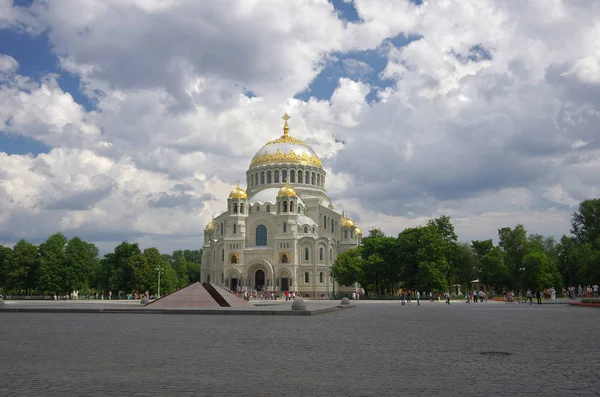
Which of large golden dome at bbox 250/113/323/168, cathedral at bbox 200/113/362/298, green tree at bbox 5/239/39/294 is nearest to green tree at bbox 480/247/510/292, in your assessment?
cathedral at bbox 200/113/362/298

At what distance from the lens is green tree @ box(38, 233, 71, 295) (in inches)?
2576

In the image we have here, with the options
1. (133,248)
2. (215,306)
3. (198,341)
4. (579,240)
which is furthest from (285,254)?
(198,341)

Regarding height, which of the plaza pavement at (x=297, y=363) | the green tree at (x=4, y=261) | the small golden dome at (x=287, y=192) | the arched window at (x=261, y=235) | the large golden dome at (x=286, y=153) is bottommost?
the plaza pavement at (x=297, y=363)

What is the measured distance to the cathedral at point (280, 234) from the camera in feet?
258

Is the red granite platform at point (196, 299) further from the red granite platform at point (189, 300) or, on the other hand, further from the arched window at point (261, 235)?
the arched window at point (261, 235)

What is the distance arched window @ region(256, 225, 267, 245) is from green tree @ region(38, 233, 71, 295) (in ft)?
87.4

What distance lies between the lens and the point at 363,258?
222ft

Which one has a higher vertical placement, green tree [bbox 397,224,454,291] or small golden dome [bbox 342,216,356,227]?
small golden dome [bbox 342,216,356,227]

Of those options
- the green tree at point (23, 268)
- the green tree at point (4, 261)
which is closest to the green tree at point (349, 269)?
the green tree at point (23, 268)

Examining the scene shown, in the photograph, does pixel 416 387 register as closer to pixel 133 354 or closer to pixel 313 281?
pixel 133 354

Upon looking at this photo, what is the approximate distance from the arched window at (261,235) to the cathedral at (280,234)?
15 cm

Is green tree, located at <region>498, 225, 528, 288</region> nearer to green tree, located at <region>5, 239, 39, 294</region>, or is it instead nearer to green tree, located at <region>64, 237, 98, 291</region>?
green tree, located at <region>64, 237, 98, 291</region>

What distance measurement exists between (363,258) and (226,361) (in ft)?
189

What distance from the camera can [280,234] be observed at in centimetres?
7994
